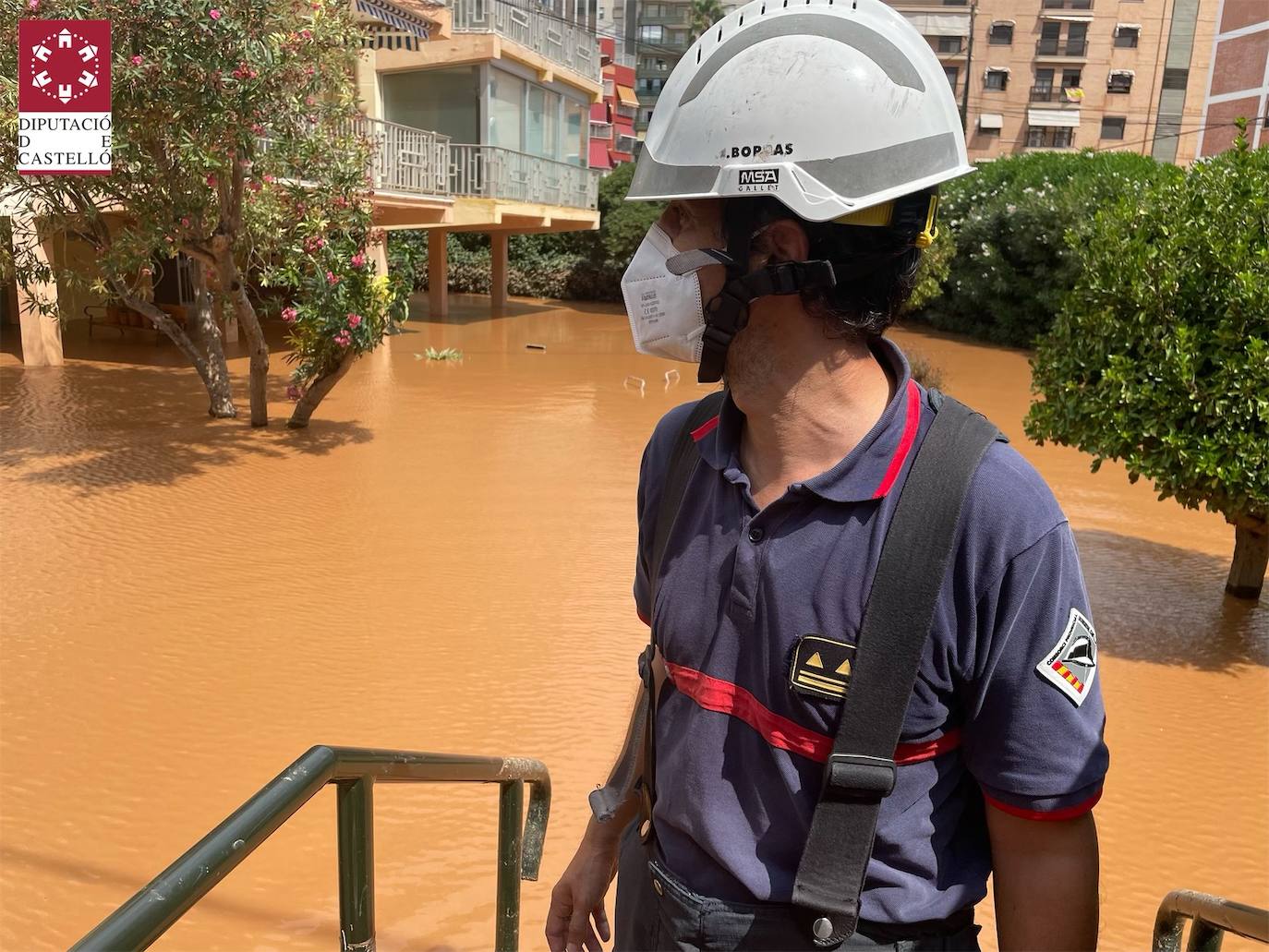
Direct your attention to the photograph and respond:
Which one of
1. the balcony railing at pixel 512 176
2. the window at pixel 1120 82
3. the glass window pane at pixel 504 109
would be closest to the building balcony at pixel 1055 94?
the window at pixel 1120 82

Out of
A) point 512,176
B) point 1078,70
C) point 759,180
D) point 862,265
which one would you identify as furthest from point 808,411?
point 1078,70

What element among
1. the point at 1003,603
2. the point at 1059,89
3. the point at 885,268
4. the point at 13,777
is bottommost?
the point at 13,777

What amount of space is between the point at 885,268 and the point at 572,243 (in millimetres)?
28894

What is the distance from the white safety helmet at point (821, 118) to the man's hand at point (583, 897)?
111 cm

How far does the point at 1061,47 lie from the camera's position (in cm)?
4806

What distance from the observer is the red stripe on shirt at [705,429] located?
5.93 ft

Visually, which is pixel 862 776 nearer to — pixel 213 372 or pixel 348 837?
pixel 348 837

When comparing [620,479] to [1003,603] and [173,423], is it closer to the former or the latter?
[173,423]

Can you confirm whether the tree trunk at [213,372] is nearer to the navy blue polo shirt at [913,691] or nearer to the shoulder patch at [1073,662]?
the navy blue polo shirt at [913,691]

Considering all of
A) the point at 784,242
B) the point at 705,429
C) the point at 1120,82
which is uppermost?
the point at 1120,82

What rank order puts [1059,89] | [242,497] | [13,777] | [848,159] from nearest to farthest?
[848,159] → [13,777] → [242,497] → [1059,89]

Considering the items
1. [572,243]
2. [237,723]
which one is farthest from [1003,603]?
[572,243]

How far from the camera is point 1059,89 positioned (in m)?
48.5

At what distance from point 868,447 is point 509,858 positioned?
1627 millimetres
